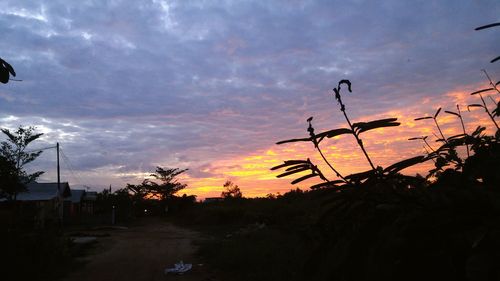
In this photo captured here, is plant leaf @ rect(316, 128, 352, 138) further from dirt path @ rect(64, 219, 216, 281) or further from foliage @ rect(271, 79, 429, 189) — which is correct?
dirt path @ rect(64, 219, 216, 281)

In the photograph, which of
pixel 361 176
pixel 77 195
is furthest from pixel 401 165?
pixel 77 195

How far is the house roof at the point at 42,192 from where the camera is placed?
36312 mm

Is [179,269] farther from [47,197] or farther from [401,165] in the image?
[47,197]

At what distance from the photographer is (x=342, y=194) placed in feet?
3.92

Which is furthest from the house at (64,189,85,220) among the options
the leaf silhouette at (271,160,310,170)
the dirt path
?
the leaf silhouette at (271,160,310,170)

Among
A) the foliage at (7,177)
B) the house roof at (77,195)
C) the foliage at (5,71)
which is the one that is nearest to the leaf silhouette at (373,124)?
the foliage at (5,71)

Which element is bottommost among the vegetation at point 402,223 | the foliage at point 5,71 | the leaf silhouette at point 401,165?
the vegetation at point 402,223

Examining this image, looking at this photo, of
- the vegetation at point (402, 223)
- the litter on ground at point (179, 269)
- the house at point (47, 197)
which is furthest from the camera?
the house at point (47, 197)

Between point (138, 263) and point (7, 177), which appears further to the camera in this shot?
point (7, 177)

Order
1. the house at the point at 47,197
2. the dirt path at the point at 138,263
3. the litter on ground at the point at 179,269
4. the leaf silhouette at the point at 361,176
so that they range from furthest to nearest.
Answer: the house at the point at 47,197
the litter on ground at the point at 179,269
the dirt path at the point at 138,263
the leaf silhouette at the point at 361,176

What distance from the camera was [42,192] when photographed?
39750 mm

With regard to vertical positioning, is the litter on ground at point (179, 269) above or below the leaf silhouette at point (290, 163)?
below

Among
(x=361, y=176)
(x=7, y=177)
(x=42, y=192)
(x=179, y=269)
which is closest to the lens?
(x=361, y=176)

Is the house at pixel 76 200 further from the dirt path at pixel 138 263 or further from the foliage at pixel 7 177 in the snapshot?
the dirt path at pixel 138 263
